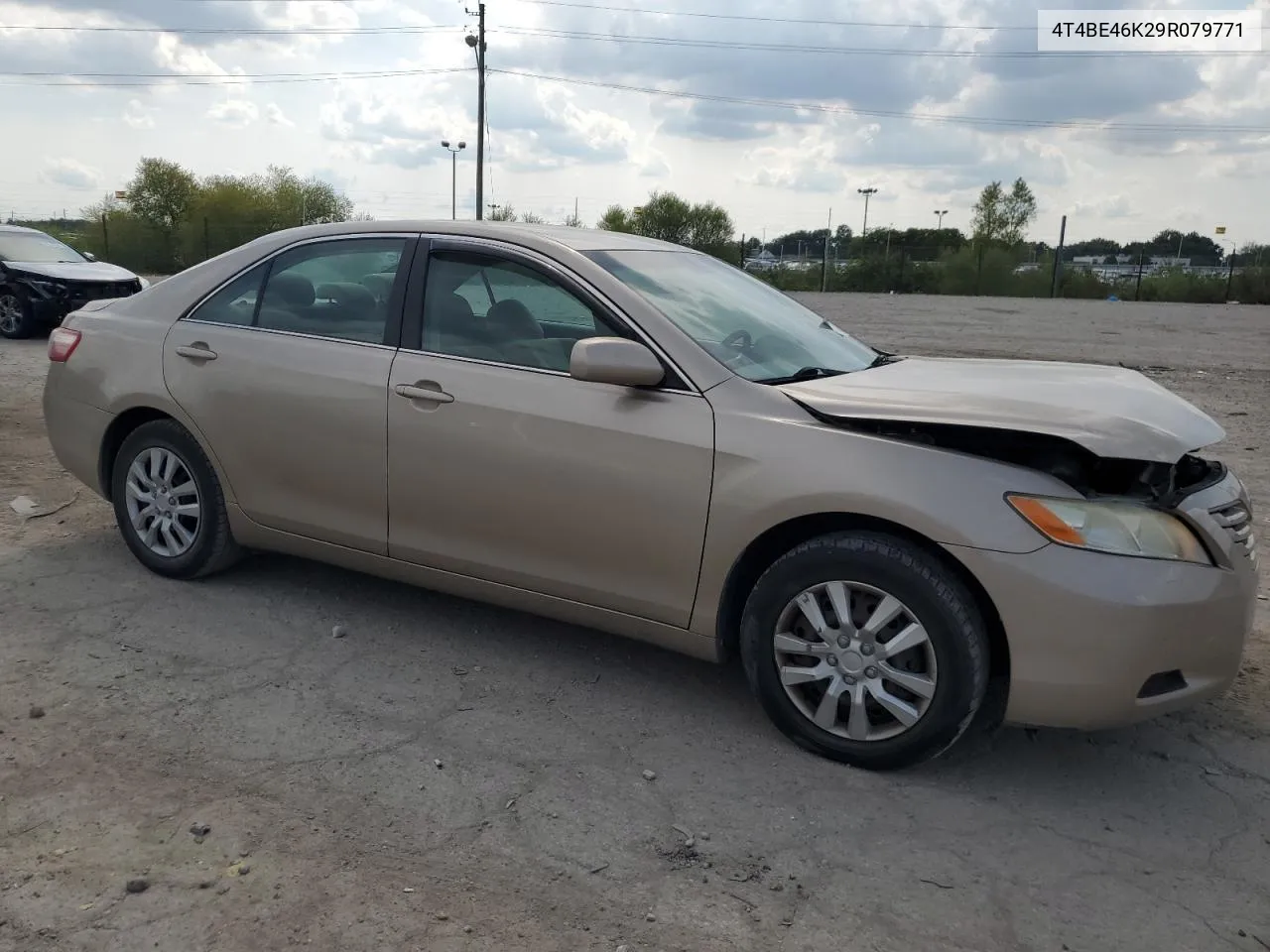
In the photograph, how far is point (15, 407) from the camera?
931 centimetres

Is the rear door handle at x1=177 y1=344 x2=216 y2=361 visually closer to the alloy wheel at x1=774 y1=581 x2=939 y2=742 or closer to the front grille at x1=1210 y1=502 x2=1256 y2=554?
the alloy wheel at x1=774 y1=581 x2=939 y2=742

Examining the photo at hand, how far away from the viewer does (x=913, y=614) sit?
10.4 ft

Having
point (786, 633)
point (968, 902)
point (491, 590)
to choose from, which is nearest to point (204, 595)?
point (491, 590)

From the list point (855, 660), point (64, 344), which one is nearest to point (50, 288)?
point (64, 344)

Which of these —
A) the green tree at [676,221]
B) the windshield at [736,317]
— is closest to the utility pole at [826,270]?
the green tree at [676,221]

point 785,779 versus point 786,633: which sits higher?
point 786,633

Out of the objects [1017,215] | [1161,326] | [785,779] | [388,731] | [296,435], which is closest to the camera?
[785,779]

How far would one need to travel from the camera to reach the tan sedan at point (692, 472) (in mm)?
3086

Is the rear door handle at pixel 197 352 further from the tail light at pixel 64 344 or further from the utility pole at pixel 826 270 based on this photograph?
the utility pole at pixel 826 270

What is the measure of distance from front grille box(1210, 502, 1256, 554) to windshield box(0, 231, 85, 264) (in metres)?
15.8

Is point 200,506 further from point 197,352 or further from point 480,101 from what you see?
point 480,101

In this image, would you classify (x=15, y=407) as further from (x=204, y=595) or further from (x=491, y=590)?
(x=491, y=590)

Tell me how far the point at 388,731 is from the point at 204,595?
5.38ft

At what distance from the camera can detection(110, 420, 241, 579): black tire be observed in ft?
15.4
